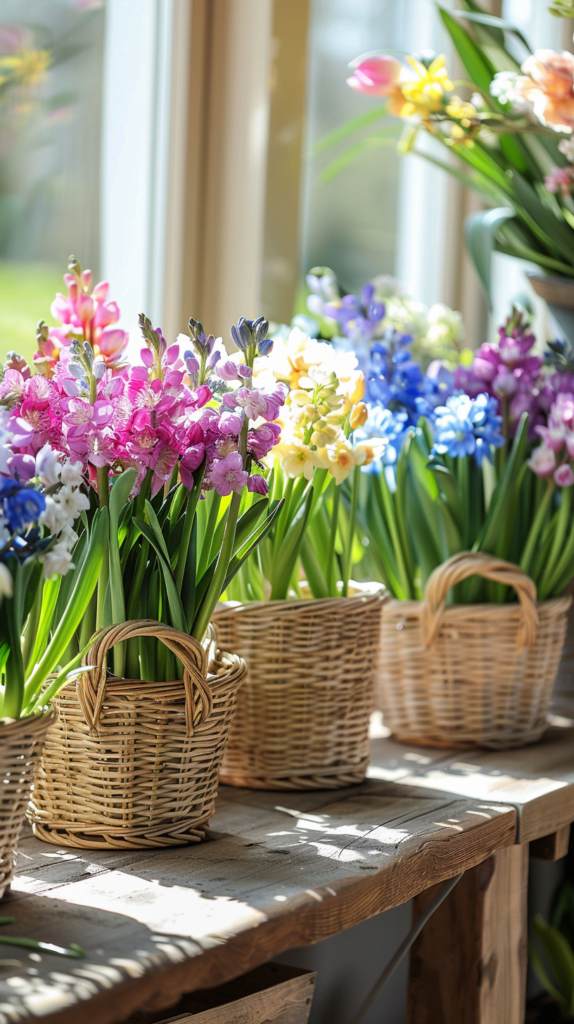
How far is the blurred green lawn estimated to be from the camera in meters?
1.21

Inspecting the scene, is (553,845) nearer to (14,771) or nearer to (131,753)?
(131,753)

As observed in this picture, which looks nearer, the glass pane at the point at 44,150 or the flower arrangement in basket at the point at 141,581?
the flower arrangement in basket at the point at 141,581

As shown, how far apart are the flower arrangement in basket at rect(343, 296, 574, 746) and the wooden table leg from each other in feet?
0.59

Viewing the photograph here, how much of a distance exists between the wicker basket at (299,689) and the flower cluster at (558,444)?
28 centimetres

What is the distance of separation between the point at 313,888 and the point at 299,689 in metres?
0.24

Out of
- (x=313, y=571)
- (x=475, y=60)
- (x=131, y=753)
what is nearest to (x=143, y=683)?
(x=131, y=753)

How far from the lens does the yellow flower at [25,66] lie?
3.79ft

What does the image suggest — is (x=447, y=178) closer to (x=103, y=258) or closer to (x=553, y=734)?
(x=103, y=258)

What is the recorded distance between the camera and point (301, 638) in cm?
92

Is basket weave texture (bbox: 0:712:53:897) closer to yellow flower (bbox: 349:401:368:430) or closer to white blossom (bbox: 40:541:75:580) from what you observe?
white blossom (bbox: 40:541:75:580)

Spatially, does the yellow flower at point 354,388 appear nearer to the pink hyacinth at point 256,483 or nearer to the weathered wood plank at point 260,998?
the pink hyacinth at point 256,483

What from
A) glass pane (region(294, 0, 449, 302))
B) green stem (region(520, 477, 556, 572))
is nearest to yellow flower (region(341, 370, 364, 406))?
green stem (region(520, 477, 556, 572))

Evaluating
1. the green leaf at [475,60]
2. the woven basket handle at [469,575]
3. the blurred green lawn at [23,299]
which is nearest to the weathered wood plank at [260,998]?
the woven basket handle at [469,575]

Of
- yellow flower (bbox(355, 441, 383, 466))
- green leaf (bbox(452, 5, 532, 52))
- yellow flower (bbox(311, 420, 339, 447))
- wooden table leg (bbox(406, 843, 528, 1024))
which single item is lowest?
wooden table leg (bbox(406, 843, 528, 1024))
